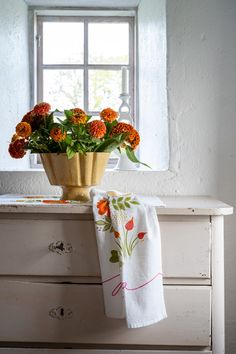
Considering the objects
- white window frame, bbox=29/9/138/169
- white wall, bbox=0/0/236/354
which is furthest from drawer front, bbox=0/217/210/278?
white window frame, bbox=29/9/138/169

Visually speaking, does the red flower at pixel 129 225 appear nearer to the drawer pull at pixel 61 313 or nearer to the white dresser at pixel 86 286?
the white dresser at pixel 86 286

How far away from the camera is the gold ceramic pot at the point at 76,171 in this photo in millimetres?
1315

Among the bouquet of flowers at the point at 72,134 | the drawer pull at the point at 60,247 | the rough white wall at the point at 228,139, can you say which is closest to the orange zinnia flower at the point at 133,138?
the bouquet of flowers at the point at 72,134

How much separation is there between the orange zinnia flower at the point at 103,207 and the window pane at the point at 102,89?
88cm

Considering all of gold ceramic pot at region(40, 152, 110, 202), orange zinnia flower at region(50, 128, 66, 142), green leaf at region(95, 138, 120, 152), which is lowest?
gold ceramic pot at region(40, 152, 110, 202)

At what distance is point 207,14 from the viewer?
167 centimetres

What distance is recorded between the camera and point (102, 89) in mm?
2035

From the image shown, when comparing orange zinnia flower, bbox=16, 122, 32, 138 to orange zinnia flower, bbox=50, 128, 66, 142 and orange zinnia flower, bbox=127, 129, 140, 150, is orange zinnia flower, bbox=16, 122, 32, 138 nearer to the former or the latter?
orange zinnia flower, bbox=50, 128, 66, 142

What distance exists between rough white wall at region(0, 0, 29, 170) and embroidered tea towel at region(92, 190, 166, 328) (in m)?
0.70

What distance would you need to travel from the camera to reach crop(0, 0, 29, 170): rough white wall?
177cm

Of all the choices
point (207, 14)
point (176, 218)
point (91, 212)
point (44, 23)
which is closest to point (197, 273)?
point (176, 218)

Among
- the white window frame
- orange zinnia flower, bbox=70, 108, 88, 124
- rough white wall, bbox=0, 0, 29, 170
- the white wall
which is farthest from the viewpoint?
the white window frame

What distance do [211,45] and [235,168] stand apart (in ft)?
1.56

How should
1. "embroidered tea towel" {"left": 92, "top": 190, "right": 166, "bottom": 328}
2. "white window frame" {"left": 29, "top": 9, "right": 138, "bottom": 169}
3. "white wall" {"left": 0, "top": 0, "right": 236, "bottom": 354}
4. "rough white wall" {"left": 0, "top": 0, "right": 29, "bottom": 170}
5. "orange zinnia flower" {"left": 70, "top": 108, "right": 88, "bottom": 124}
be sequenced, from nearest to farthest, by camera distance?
"embroidered tea towel" {"left": 92, "top": 190, "right": 166, "bottom": 328} → "orange zinnia flower" {"left": 70, "top": 108, "right": 88, "bottom": 124} → "white wall" {"left": 0, "top": 0, "right": 236, "bottom": 354} → "rough white wall" {"left": 0, "top": 0, "right": 29, "bottom": 170} → "white window frame" {"left": 29, "top": 9, "right": 138, "bottom": 169}
